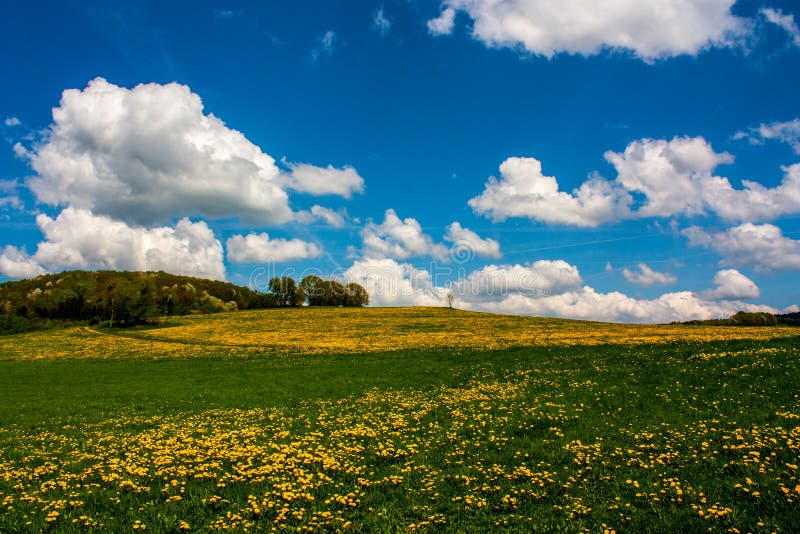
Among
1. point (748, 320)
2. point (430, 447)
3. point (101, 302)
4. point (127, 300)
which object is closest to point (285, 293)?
point (101, 302)

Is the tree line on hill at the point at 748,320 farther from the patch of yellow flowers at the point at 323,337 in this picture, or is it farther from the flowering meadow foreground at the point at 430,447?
the flowering meadow foreground at the point at 430,447

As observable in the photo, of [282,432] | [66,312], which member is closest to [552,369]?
[282,432]

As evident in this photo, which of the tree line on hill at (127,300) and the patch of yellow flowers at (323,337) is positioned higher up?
the tree line on hill at (127,300)

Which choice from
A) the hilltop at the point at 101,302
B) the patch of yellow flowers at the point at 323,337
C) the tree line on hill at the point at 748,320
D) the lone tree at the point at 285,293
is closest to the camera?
the patch of yellow flowers at the point at 323,337

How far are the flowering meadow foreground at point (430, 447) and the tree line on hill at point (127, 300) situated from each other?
219 ft

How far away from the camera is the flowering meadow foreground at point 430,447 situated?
11773mm

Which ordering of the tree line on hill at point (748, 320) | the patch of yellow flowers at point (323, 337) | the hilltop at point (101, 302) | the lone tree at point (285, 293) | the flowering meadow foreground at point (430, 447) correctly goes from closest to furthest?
the flowering meadow foreground at point (430, 447)
the patch of yellow flowers at point (323, 337)
the tree line on hill at point (748, 320)
the hilltop at point (101, 302)
the lone tree at point (285, 293)

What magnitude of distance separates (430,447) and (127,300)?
10331 centimetres

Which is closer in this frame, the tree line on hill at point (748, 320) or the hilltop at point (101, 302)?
the tree line on hill at point (748, 320)

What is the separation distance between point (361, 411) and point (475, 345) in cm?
3181

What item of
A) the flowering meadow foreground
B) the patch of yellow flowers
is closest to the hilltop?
the patch of yellow flowers

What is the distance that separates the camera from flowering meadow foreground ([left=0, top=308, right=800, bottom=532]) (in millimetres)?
11773

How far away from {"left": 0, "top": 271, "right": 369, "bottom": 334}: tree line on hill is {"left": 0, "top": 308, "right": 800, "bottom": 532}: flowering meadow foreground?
219ft

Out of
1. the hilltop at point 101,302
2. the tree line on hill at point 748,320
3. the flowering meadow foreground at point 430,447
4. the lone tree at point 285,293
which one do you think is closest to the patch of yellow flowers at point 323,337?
the hilltop at point 101,302
